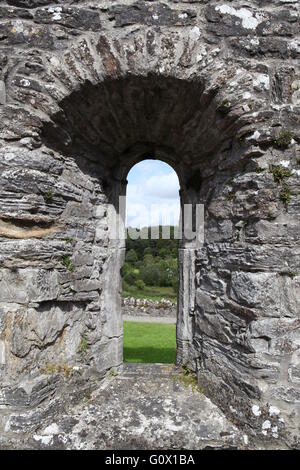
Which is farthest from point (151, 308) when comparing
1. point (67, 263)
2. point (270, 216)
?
point (270, 216)

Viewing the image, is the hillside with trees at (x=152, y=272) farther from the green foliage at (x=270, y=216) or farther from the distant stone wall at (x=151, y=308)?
the green foliage at (x=270, y=216)

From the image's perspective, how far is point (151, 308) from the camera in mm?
13984

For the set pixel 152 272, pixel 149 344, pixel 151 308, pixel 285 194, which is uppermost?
pixel 285 194

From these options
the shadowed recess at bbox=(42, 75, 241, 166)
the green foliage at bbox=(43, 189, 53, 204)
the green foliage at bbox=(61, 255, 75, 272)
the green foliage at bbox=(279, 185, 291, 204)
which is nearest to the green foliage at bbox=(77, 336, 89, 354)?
the green foliage at bbox=(61, 255, 75, 272)

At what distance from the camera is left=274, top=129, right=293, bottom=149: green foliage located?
2303mm

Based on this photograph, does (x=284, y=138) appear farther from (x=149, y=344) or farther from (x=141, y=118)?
(x=149, y=344)

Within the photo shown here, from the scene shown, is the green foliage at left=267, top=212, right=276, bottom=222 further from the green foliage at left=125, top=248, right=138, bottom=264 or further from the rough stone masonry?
the green foliage at left=125, top=248, right=138, bottom=264

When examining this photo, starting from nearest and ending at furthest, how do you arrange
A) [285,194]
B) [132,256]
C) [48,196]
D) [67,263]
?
[285,194]
[48,196]
[67,263]
[132,256]

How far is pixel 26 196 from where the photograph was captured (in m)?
2.38

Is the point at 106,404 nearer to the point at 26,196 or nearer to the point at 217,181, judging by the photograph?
the point at 26,196

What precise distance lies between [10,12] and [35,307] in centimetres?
228

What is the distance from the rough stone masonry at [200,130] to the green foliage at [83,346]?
205 mm

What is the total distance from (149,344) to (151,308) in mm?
5924

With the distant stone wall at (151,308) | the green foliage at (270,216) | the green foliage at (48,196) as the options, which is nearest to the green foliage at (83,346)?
the green foliage at (48,196)
